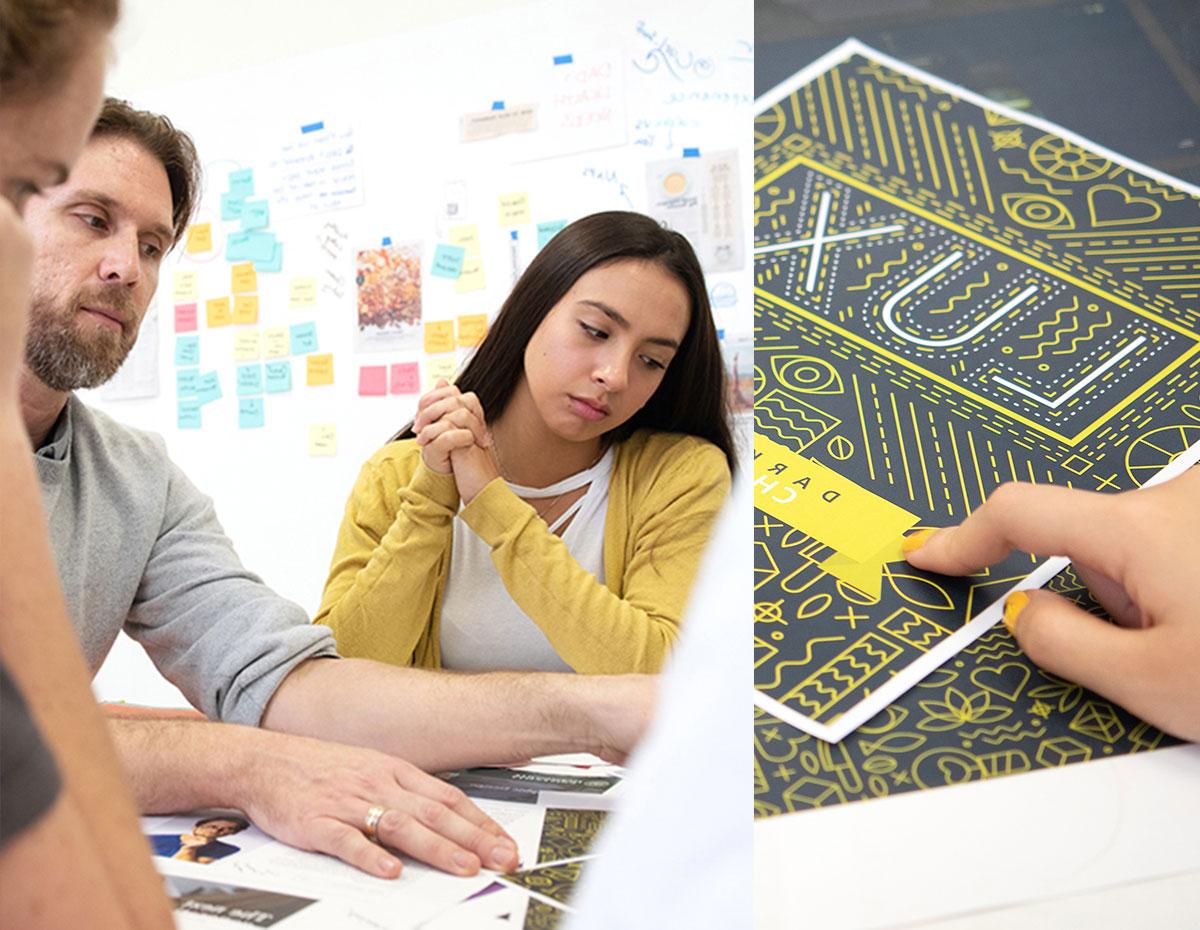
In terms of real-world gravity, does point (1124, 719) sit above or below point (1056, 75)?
below

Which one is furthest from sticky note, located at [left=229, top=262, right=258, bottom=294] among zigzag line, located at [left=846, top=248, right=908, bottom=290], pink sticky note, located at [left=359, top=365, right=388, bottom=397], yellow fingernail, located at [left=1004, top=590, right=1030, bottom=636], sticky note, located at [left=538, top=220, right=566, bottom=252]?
yellow fingernail, located at [left=1004, top=590, right=1030, bottom=636]

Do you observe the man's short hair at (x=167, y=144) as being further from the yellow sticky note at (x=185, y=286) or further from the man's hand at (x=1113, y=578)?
the man's hand at (x=1113, y=578)

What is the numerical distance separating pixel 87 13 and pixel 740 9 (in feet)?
1.94

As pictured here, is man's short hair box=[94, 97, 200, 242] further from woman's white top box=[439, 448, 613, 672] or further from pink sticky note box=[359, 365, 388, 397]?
woman's white top box=[439, 448, 613, 672]

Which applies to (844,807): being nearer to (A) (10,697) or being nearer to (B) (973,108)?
(A) (10,697)

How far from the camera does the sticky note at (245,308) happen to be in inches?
31.3

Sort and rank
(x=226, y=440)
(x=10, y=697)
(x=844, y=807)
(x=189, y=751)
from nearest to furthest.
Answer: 1. (x=10, y=697)
2. (x=844, y=807)
3. (x=189, y=751)
4. (x=226, y=440)

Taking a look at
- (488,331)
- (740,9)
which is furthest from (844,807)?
(740,9)

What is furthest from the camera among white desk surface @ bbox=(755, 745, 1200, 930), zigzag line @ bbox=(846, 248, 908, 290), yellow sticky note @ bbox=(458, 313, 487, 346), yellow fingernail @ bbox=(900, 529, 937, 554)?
yellow sticky note @ bbox=(458, 313, 487, 346)

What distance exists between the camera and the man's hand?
373mm

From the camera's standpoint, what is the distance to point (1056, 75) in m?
0.69

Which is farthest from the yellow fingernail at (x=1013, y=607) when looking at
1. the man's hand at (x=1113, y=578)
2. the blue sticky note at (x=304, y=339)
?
the blue sticky note at (x=304, y=339)

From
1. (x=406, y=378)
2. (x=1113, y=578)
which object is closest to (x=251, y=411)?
(x=406, y=378)

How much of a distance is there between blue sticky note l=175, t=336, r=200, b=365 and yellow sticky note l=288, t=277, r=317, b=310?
0.08 meters
